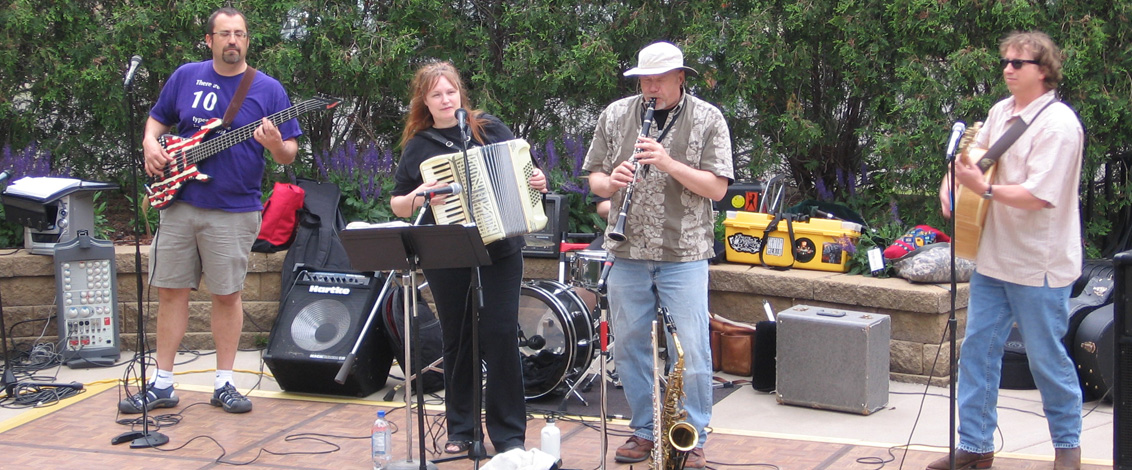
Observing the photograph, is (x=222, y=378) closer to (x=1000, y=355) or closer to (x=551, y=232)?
(x=551, y=232)

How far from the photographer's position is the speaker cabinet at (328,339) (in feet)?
19.2

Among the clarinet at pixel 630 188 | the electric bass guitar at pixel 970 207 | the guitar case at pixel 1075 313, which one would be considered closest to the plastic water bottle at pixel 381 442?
the clarinet at pixel 630 188

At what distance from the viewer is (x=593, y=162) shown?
4699 millimetres

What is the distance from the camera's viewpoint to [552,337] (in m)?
5.77

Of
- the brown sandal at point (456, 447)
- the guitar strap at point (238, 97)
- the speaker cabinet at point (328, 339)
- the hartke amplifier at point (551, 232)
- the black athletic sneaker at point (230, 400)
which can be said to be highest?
the guitar strap at point (238, 97)

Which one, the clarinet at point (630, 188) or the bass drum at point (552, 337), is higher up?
the clarinet at point (630, 188)

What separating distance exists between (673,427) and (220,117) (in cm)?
270

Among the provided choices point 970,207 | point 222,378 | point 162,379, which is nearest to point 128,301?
point 162,379

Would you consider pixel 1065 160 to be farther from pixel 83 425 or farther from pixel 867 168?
pixel 83 425

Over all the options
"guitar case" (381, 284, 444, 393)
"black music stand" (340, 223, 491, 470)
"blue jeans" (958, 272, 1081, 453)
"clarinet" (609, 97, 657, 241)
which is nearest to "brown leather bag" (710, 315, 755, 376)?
"guitar case" (381, 284, 444, 393)

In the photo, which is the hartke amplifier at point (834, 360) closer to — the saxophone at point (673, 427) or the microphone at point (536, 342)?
the microphone at point (536, 342)

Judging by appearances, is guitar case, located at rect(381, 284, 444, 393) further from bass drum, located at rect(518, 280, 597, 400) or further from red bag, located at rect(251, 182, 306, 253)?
red bag, located at rect(251, 182, 306, 253)

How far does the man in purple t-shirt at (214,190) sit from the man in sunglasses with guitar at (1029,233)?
10.3 feet

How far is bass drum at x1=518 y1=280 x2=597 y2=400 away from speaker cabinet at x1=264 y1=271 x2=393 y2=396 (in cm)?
80
